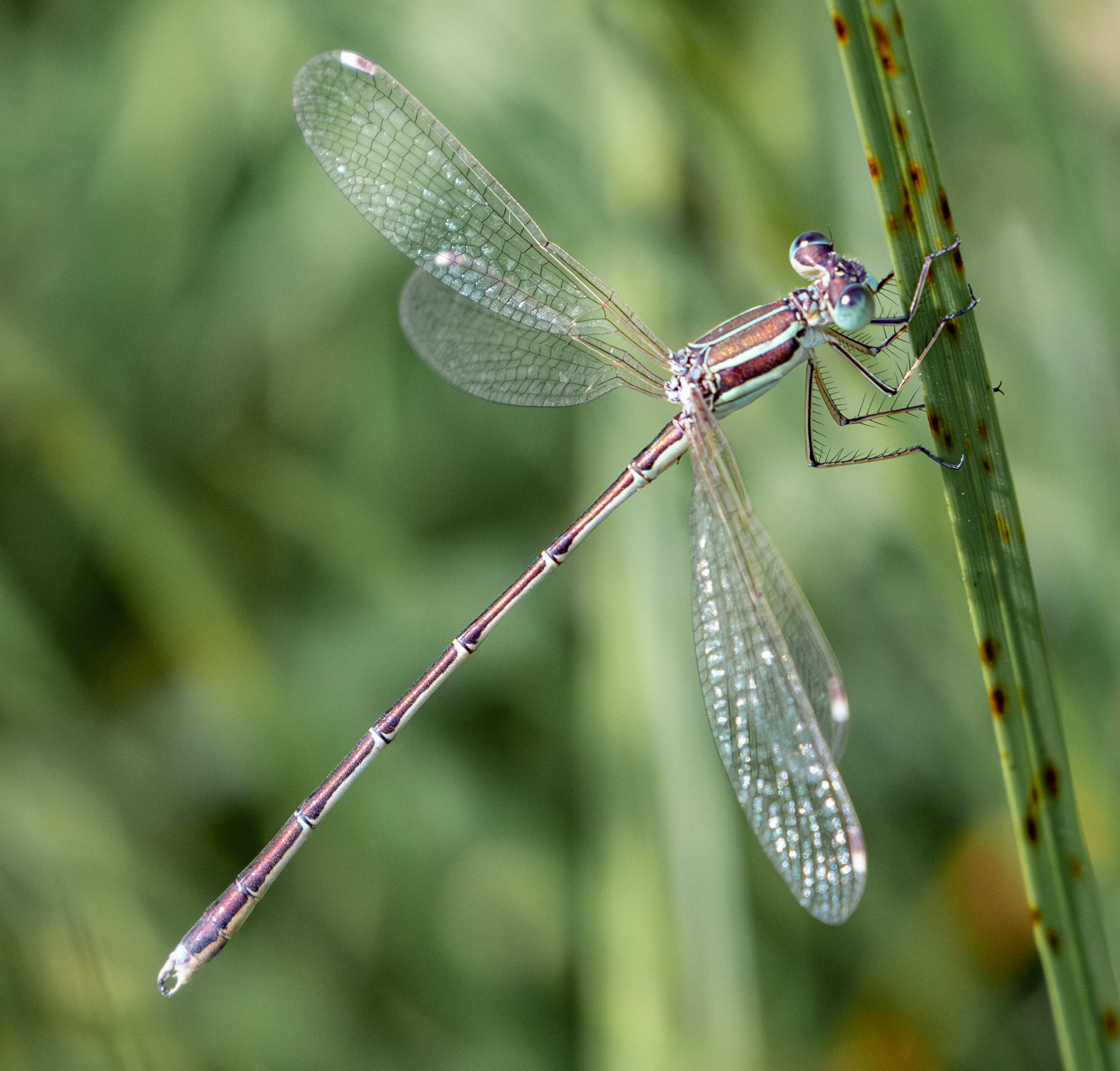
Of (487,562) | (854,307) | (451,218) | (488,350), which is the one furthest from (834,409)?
(487,562)

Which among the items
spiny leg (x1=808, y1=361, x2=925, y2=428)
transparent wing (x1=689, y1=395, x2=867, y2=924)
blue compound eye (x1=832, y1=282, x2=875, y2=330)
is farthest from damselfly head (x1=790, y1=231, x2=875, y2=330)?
transparent wing (x1=689, y1=395, x2=867, y2=924)

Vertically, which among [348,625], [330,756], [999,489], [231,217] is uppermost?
[999,489]

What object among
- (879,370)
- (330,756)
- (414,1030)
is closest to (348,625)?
(330,756)

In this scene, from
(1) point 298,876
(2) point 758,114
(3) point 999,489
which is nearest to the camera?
(3) point 999,489

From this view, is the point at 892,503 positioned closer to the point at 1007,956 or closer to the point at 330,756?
the point at 1007,956

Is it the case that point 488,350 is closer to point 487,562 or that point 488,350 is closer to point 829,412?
point 487,562

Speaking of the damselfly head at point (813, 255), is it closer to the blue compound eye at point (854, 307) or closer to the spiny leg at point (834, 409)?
the blue compound eye at point (854, 307)

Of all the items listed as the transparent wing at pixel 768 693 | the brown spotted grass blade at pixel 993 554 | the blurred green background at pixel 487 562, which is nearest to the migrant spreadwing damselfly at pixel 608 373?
the transparent wing at pixel 768 693
